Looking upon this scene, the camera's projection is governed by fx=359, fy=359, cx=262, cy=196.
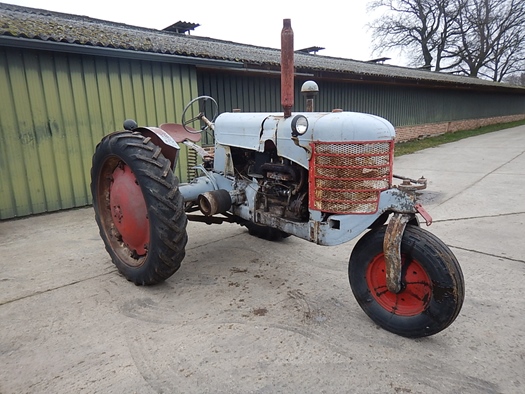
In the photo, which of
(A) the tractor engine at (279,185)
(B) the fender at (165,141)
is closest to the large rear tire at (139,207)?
(B) the fender at (165,141)

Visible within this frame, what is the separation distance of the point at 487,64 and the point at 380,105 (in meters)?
27.7

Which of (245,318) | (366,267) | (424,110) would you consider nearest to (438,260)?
(366,267)

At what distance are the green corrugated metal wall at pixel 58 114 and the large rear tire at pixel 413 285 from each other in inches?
170

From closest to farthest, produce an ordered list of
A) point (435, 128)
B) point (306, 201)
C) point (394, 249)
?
1. point (394, 249)
2. point (306, 201)
3. point (435, 128)

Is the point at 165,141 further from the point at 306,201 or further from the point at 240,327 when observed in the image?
the point at 240,327

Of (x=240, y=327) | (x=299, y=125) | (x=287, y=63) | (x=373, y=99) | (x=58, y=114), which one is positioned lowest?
(x=240, y=327)

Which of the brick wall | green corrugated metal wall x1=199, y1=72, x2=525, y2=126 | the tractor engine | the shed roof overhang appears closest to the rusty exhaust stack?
A: the tractor engine

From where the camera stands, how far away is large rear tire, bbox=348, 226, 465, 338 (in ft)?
5.91

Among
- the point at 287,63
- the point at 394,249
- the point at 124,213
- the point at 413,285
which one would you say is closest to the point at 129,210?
the point at 124,213

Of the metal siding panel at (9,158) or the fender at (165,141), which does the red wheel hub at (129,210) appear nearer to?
the fender at (165,141)

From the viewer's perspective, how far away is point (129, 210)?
8.48 feet

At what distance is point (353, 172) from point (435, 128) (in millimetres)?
15625

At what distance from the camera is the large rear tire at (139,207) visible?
7.52 ft

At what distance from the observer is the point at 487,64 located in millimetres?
32719
